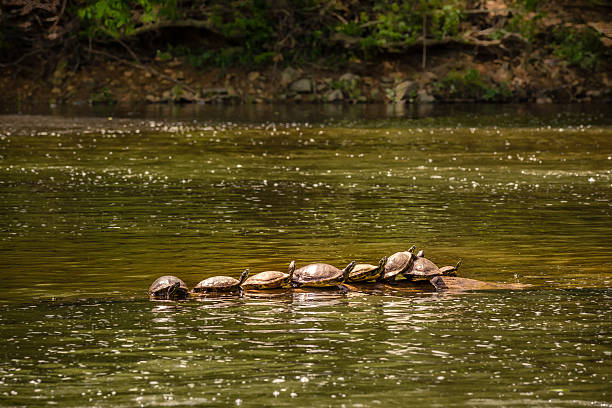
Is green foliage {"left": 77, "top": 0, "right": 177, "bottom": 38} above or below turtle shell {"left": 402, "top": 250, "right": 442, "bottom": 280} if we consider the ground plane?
above

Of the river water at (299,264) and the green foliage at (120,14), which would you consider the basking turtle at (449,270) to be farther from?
the green foliage at (120,14)

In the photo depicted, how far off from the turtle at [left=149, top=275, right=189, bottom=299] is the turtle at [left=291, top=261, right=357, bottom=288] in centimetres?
119

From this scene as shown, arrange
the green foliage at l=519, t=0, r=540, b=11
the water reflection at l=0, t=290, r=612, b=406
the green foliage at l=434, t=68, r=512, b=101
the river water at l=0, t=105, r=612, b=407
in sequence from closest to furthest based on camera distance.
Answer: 1. the water reflection at l=0, t=290, r=612, b=406
2. the river water at l=0, t=105, r=612, b=407
3. the green foliage at l=519, t=0, r=540, b=11
4. the green foliage at l=434, t=68, r=512, b=101

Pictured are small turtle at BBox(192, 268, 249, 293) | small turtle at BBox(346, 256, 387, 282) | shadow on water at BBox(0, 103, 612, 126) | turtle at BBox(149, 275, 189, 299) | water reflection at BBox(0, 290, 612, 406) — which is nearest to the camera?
water reflection at BBox(0, 290, 612, 406)

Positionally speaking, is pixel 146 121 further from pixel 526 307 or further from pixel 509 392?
pixel 509 392

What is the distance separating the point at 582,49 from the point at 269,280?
1742 inches

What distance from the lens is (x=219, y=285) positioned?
1268 centimetres

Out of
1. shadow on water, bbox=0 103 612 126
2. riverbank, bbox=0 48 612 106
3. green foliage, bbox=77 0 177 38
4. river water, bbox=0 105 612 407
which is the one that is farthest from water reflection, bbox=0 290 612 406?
riverbank, bbox=0 48 612 106

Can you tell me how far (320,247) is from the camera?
52.0 ft

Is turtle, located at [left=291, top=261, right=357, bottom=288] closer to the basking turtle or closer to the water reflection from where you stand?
the water reflection

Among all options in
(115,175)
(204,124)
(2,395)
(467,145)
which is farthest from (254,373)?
(204,124)

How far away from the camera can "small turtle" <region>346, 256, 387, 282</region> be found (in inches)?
515

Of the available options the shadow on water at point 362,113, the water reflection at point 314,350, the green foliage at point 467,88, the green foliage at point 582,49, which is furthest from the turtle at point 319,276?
the green foliage at point 582,49

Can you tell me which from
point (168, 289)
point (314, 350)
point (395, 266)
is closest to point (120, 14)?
point (395, 266)
